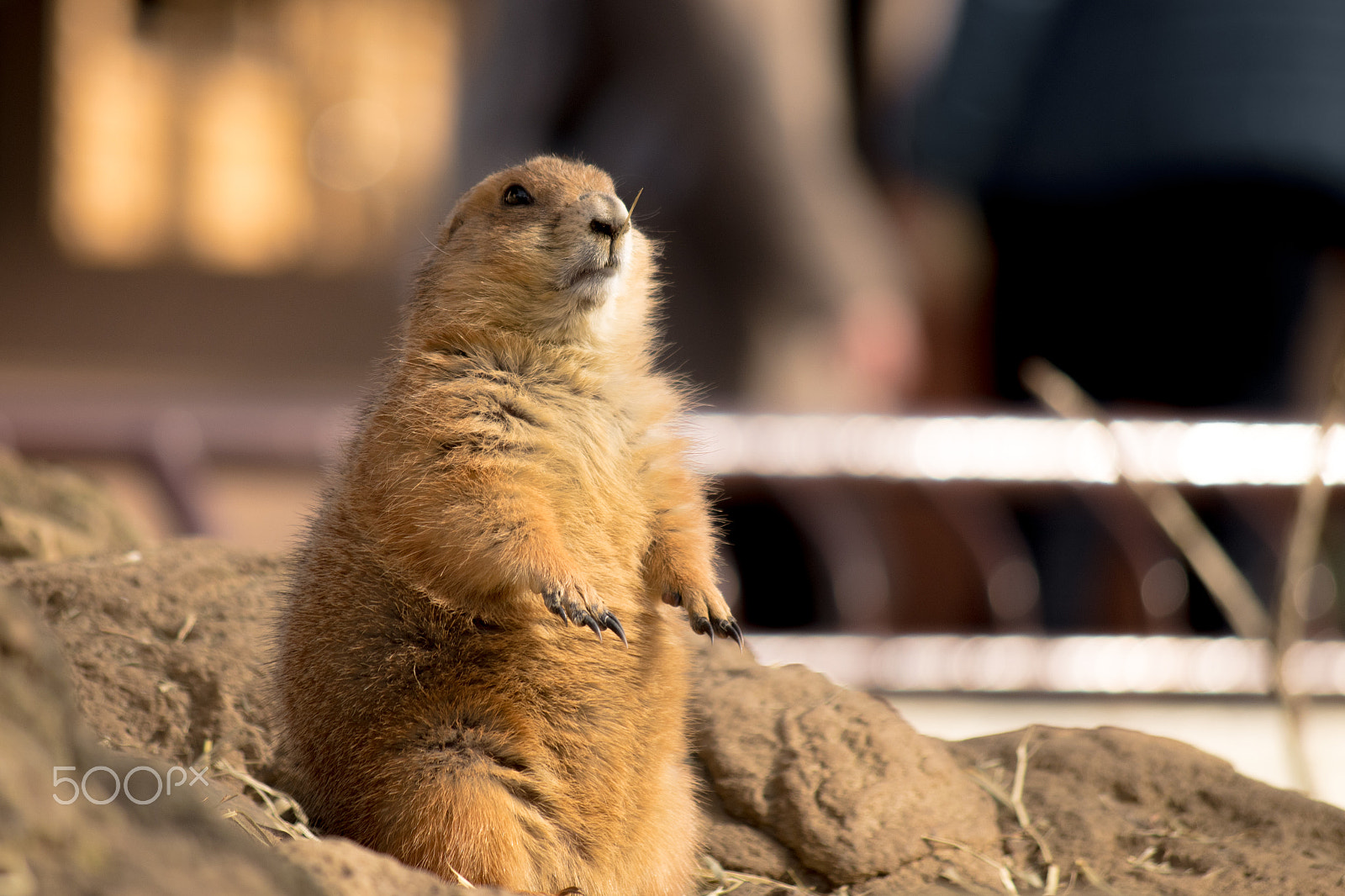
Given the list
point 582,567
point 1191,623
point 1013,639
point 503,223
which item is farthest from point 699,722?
point 1191,623

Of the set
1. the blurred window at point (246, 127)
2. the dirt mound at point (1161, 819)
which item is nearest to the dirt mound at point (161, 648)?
the dirt mound at point (1161, 819)

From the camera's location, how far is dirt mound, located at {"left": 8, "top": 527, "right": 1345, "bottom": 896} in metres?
2.57

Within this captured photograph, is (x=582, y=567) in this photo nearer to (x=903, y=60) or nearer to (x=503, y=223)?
(x=503, y=223)

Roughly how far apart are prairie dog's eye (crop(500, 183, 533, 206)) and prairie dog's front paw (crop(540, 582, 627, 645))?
902 mm

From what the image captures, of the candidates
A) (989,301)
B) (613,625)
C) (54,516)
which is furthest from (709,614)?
(989,301)

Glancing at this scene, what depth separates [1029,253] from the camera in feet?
18.8

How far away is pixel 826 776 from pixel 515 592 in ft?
2.74

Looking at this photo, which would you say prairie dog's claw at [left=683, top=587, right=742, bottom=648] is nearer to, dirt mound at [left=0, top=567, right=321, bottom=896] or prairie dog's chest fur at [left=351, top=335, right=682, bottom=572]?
prairie dog's chest fur at [left=351, top=335, right=682, bottom=572]

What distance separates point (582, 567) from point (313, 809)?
0.67 m

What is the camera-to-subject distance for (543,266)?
2.62 m

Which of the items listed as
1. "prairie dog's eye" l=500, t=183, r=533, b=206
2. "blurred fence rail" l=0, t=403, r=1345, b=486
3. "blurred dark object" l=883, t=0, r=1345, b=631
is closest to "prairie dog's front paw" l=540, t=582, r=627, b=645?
"prairie dog's eye" l=500, t=183, r=533, b=206

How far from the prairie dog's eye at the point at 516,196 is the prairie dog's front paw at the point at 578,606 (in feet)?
2.96

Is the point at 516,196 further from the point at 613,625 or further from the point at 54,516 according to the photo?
the point at 54,516

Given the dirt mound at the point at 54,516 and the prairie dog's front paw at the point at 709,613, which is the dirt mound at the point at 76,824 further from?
the dirt mound at the point at 54,516
